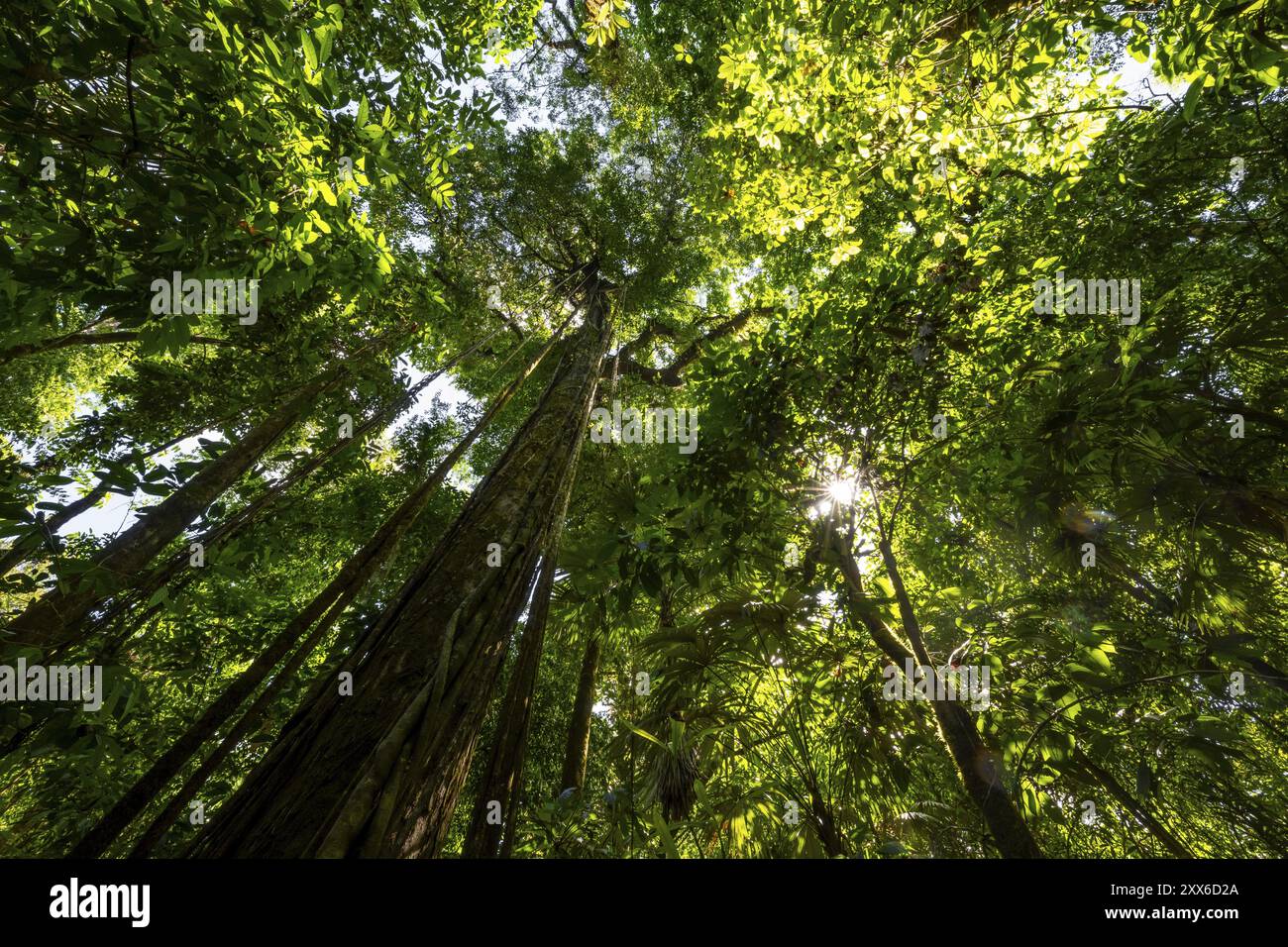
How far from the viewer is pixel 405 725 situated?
1155 mm

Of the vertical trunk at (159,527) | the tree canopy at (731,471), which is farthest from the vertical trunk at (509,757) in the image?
the vertical trunk at (159,527)

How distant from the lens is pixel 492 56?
4.11 m

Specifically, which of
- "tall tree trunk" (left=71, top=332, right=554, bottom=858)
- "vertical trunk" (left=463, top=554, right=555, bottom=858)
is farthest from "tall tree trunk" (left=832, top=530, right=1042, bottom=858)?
"tall tree trunk" (left=71, top=332, right=554, bottom=858)

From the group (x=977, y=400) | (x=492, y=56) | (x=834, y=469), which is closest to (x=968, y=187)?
(x=977, y=400)

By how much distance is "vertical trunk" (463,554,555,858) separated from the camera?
129cm

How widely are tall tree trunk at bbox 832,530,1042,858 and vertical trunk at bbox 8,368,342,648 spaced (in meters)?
3.81

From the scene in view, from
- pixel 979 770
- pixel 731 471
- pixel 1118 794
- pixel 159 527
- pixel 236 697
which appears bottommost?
pixel 1118 794

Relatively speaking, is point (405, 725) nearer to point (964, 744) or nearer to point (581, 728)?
point (964, 744)

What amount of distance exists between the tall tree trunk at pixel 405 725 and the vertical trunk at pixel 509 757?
77 mm

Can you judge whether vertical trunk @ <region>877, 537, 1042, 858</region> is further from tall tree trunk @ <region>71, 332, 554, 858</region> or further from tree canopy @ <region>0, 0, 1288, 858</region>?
tall tree trunk @ <region>71, 332, 554, 858</region>

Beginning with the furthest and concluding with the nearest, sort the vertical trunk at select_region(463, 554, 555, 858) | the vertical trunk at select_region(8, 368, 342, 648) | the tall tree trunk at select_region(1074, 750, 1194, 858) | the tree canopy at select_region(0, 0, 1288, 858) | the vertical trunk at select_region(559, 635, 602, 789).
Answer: the vertical trunk at select_region(559, 635, 602, 789)
the tall tree trunk at select_region(1074, 750, 1194, 858)
the vertical trunk at select_region(8, 368, 342, 648)
the tree canopy at select_region(0, 0, 1288, 858)
the vertical trunk at select_region(463, 554, 555, 858)

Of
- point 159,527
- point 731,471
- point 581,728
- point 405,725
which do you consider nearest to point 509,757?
point 405,725

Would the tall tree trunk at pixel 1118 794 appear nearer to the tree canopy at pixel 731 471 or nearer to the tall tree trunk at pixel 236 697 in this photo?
the tree canopy at pixel 731 471

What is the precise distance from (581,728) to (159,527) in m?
4.76
